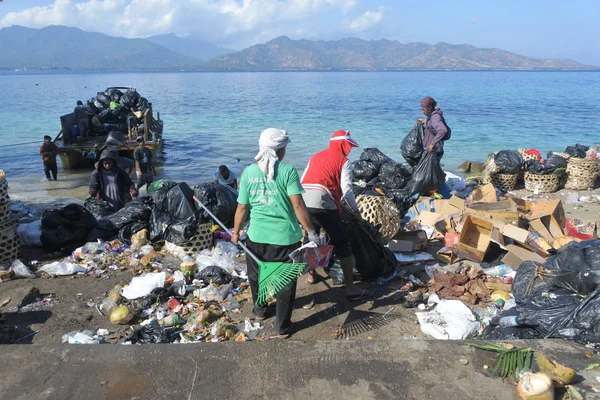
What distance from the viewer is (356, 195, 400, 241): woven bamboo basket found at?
5190 mm

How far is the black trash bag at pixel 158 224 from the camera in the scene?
5.43 meters

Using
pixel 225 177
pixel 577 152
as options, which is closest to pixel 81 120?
pixel 225 177

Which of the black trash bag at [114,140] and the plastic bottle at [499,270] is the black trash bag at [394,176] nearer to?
the plastic bottle at [499,270]

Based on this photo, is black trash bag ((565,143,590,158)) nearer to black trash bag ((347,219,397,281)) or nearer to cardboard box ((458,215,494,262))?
cardboard box ((458,215,494,262))

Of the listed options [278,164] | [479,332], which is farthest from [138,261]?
[479,332]

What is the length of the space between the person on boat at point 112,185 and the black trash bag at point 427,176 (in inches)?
162

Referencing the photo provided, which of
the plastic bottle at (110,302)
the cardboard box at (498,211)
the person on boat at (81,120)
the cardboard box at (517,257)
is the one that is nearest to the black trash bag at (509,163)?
the cardboard box at (498,211)

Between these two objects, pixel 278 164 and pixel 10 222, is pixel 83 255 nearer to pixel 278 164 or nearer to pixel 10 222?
pixel 10 222

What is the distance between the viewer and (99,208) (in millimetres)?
6051

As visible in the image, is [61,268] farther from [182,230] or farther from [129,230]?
[182,230]

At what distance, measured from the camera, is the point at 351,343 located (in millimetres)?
2877

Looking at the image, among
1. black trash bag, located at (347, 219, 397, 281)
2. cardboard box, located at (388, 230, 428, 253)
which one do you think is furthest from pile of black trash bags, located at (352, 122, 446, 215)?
black trash bag, located at (347, 219, 397, 281)

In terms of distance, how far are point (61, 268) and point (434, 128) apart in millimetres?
5331

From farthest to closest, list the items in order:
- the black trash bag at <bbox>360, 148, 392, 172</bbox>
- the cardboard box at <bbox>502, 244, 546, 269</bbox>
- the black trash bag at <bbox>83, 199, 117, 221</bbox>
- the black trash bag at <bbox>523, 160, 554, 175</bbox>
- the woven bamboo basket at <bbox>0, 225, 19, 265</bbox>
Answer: the black trash bag at <bbox>523, 160, 554, 175</bbox> → the black trash bag at <bbox>360, 148, 392, 172</bbox> → the black trash bag at <bbox>83, 199, 117, 221</bbox> → the woven bamboo basket at <bbox>0, 225, 19, 265</bbox> → the cardboard box at <bbox>502, 244, 546, 269</bbox>
